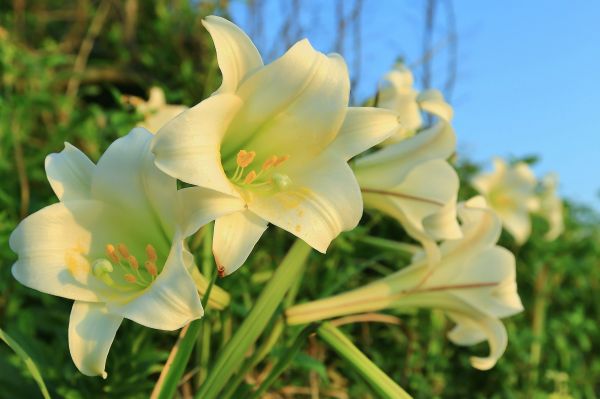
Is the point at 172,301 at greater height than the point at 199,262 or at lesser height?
greater

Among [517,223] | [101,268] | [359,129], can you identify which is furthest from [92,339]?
[517,223]

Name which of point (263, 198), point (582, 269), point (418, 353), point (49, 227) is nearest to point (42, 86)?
point (49, 227)

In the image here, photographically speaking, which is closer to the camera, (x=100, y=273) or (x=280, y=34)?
(x=100, y=273)

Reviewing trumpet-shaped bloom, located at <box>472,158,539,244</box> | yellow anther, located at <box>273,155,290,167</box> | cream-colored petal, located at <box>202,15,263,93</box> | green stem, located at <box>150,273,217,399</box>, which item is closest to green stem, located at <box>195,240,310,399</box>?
green stem, located at <box>150,273,217,399</box>

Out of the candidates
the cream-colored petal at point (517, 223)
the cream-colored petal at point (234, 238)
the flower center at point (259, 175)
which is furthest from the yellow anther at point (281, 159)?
the cream-colored petal at point (517, 223)

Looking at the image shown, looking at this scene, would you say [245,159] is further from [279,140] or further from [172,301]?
[172,301]

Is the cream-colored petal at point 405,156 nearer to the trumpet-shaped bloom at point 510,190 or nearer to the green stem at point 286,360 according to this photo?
the green stem at point 286,360

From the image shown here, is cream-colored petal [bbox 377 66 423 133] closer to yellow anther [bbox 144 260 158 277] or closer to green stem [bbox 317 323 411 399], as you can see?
green stem [bbox 317 323 411 399]

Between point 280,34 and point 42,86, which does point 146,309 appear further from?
point 280,34
